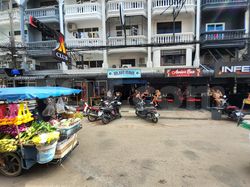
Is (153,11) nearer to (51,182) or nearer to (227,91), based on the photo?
(227,91)

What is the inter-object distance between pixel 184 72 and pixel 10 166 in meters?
10.0

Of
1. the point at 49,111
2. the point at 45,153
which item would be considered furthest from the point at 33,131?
the point at 49,111

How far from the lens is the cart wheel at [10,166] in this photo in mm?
3570

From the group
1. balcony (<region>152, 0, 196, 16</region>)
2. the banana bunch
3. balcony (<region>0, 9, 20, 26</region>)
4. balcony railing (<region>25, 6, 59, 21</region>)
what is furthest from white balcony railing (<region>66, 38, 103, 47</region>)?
the banana bunch

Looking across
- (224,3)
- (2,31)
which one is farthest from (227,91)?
(2,31)

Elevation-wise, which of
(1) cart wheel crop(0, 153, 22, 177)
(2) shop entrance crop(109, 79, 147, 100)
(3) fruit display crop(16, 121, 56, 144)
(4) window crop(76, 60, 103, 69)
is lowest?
(1) cart wheel crop(0, 153, 22, 177)

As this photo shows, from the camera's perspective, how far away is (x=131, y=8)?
1245cm

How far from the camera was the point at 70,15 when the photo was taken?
42.9 feet

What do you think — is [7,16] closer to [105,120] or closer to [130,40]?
[130,40]

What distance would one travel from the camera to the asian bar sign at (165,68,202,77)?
9.94m

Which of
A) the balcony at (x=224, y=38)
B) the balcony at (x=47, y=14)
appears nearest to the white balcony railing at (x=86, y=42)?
the balcony at (x=47, y=14)

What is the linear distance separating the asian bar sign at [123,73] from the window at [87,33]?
494 centimetres

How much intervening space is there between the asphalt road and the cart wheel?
0.39 ft

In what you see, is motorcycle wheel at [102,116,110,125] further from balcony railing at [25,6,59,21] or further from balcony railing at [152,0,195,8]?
balcony railing at [25,6,59,21]
